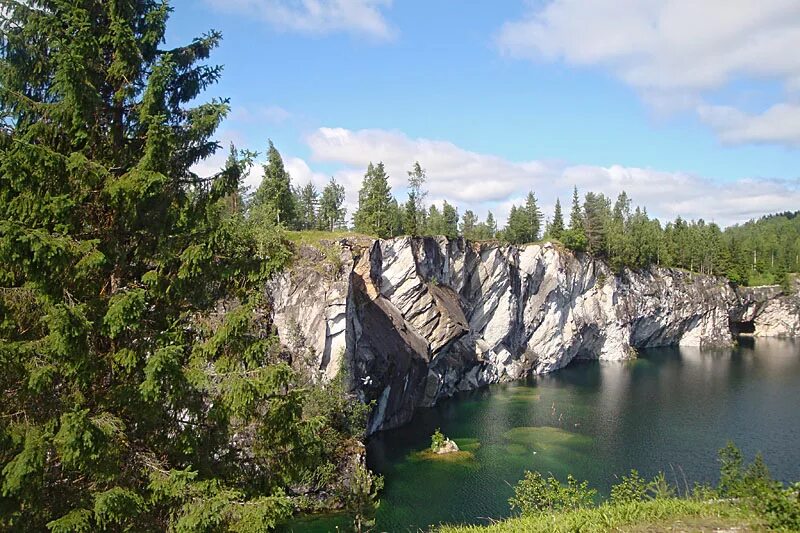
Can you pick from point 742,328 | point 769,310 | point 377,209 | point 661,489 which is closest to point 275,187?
point 377,209

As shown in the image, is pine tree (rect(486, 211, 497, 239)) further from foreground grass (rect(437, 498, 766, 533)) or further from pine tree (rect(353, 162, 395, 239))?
foreground grass (rect(437, 498, 766, 533))

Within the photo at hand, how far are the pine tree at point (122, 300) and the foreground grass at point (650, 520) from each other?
436 centimetres

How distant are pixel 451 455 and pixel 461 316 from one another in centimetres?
1924

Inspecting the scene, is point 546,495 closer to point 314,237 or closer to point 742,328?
point 314,237

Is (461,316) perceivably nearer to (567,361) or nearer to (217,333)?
(567,361)

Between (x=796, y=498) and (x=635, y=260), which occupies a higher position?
(x=635, y=260)

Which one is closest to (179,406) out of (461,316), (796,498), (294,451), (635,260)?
(294,451)

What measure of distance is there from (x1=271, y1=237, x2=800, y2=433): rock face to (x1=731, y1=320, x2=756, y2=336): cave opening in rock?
2.22m

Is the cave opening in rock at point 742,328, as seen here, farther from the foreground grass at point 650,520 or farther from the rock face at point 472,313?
the foreground grass at point 650,520

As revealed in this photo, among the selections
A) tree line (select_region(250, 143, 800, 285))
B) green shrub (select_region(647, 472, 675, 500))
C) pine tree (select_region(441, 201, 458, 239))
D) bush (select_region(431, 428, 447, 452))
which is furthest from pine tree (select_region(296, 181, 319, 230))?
green shrub (select_region(647, 472, 675, 500))

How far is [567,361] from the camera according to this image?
76.1 m

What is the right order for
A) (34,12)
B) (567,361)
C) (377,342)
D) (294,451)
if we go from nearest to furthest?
(34,12)
(294,451)
(377,342)
(567,361)

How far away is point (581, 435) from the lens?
4106cm

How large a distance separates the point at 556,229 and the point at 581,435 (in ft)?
145
